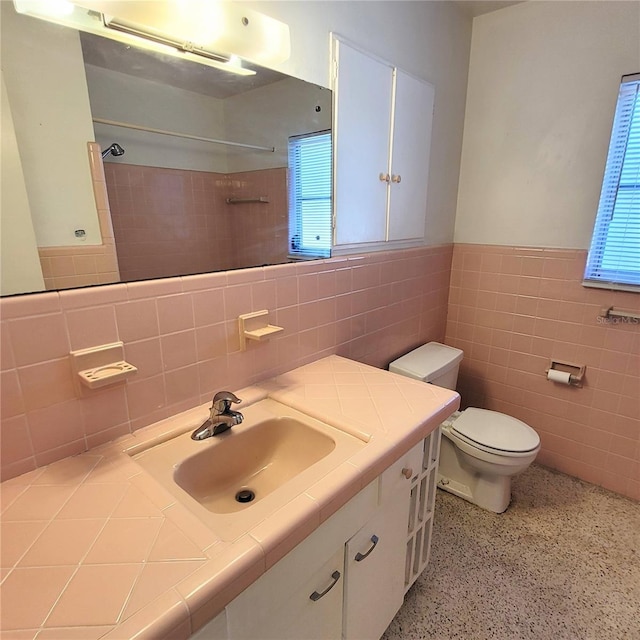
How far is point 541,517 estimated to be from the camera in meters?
1.84

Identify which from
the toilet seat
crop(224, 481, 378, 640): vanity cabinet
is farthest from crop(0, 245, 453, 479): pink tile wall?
the toilet seat

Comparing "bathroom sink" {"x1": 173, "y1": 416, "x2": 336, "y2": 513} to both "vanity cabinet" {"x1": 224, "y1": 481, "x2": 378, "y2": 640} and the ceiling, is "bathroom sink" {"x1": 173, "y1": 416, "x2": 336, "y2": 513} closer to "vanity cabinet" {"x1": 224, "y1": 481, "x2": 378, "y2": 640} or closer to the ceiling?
"vanity cabinet" {"x1": 224, "y1": 481, "x2": 378, "y2": 640}

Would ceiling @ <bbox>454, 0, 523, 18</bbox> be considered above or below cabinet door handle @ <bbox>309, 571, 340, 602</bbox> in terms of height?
above

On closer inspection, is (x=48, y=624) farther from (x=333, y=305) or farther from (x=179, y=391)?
(x=333, y=305)

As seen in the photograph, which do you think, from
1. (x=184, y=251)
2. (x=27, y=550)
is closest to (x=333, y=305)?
(x=184, y=251)

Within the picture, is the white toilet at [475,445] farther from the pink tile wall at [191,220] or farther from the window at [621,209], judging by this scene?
the pink tile wall at [191,220]

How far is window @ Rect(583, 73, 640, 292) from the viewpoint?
1.70 meters

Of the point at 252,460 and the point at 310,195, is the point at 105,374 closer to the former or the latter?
the point at 252,460

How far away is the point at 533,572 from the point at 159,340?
1751 mm

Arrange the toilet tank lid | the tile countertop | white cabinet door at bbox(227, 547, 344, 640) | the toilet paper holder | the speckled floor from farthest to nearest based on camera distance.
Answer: the toilet paper holder, the toilet tank lid, the speckled floor, white cabinet door at bbox(227, 547, 344, 640), the tile countertop

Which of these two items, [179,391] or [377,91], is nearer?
[179,391]

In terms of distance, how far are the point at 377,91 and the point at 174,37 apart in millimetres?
859

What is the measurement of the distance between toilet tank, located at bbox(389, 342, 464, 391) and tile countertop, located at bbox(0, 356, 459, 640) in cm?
84

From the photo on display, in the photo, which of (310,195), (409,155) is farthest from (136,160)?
(409,155)
